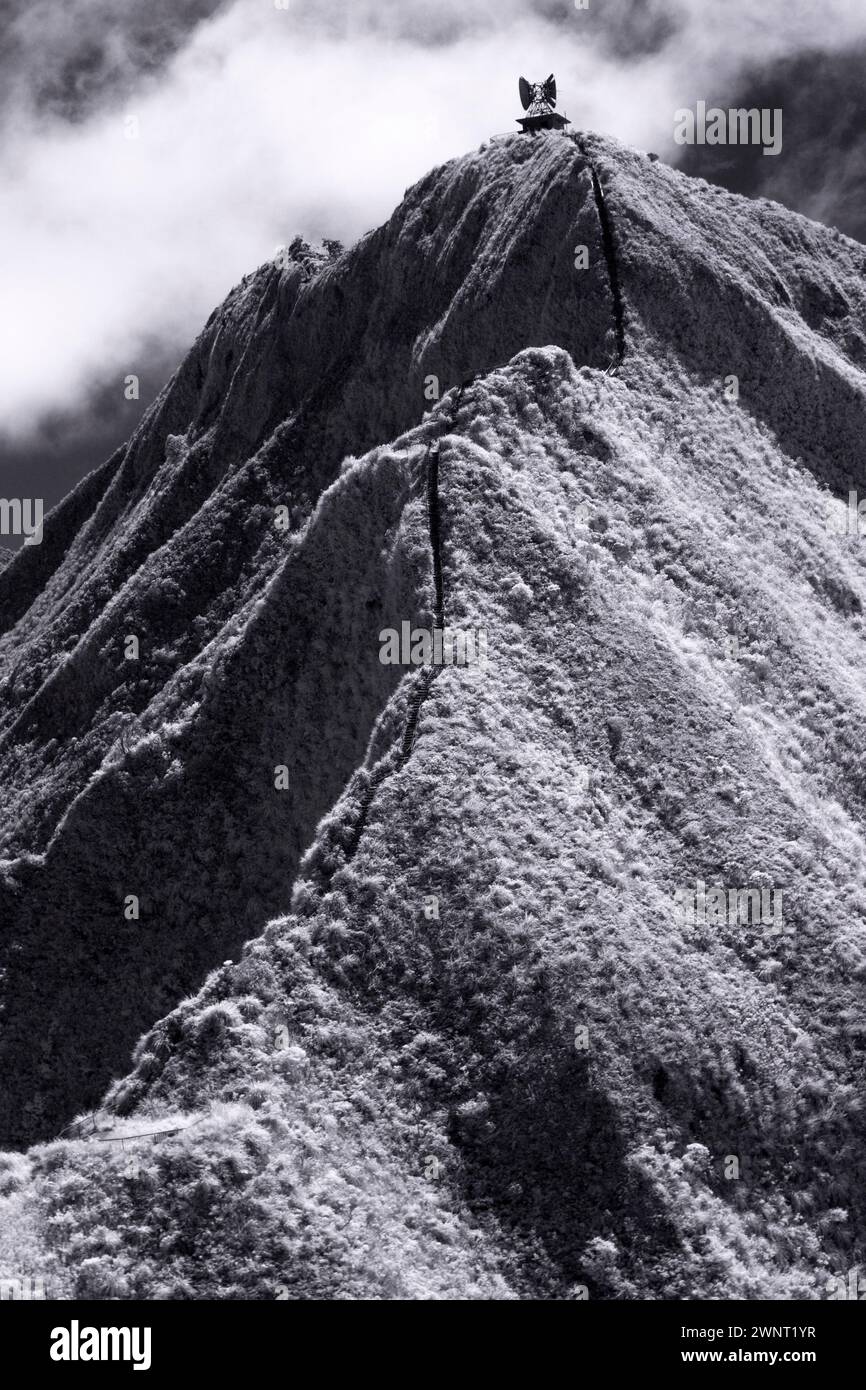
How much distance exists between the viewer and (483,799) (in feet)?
72.8

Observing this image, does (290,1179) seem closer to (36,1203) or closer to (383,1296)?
(383,1296)

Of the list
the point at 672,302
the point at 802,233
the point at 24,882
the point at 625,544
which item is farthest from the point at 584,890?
the point at 802,233

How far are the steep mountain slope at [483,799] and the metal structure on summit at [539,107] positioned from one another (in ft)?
5.44

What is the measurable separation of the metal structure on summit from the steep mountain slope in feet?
5.44

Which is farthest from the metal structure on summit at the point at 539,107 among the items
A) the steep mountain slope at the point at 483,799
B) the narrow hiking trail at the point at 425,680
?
the narrow hiking trail at the point at 425,680

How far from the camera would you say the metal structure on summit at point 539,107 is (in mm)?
40938

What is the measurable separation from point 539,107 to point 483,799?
28599 mm

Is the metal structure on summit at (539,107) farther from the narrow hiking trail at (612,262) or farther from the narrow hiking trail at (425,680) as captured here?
the narrow hiking trail at (425,680)

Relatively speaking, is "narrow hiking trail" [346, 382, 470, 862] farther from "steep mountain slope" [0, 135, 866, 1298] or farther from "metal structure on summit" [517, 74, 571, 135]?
"metal structure on summit" [517, 74, 571, 135]

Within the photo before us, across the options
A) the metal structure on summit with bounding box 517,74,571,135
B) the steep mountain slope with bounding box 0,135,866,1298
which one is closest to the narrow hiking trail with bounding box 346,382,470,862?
the steep mountain slope with bounding box 0,135,866,1298

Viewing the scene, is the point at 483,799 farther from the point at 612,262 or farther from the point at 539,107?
the point at 539,107

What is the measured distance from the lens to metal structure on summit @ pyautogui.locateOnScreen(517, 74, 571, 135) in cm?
4094
